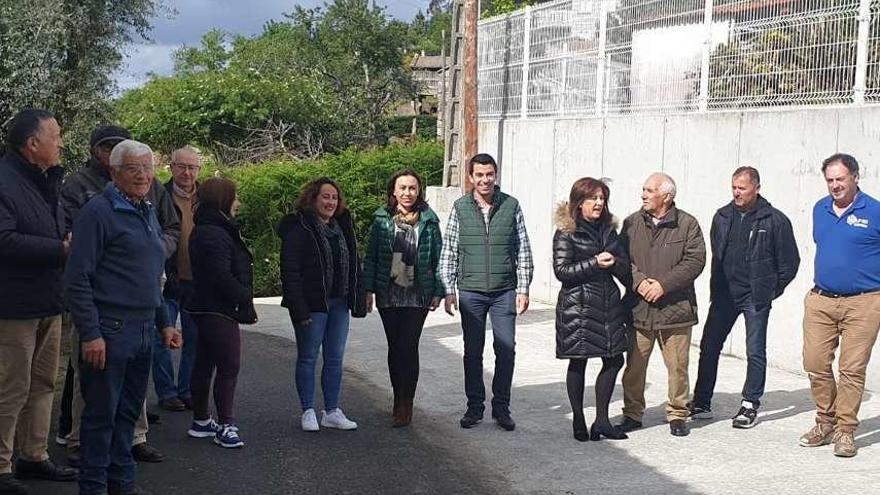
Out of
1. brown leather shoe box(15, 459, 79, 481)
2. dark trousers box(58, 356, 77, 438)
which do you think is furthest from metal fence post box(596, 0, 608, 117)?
brown leather shoe box(15, 459, 79, 481)

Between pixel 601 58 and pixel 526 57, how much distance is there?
2.17 metres

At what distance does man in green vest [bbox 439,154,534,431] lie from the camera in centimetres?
773

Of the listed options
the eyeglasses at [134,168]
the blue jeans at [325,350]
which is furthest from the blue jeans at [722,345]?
the eyeglasses at [134,168]

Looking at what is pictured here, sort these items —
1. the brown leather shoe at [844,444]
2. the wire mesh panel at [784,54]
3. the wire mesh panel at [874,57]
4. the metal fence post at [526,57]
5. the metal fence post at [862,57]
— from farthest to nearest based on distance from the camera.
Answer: the metal fence post at [526,57] → the wire mesh panel at [784,54] → the metal fence post at [862,57] → the wire mesh panel at [874,57] → the brown leather shoe at [844,444]

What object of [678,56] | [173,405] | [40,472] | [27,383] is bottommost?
[173,405]

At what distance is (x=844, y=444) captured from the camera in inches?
283

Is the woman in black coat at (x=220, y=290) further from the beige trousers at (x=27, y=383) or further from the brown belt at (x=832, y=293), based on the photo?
the brown belt at (x=832, y=293)

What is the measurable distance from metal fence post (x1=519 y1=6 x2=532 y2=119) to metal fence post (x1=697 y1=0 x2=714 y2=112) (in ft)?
14.1

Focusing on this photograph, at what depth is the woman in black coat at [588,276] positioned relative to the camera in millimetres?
7387

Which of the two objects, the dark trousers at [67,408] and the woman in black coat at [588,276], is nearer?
the dark trousers at [67,408]

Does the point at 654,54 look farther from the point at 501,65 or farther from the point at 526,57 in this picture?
the point at 501,65

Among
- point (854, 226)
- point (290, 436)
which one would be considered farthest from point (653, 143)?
point (290, 436)

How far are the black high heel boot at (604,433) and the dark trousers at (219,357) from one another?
2476mm

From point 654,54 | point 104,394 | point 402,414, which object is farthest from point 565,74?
point 104,394
